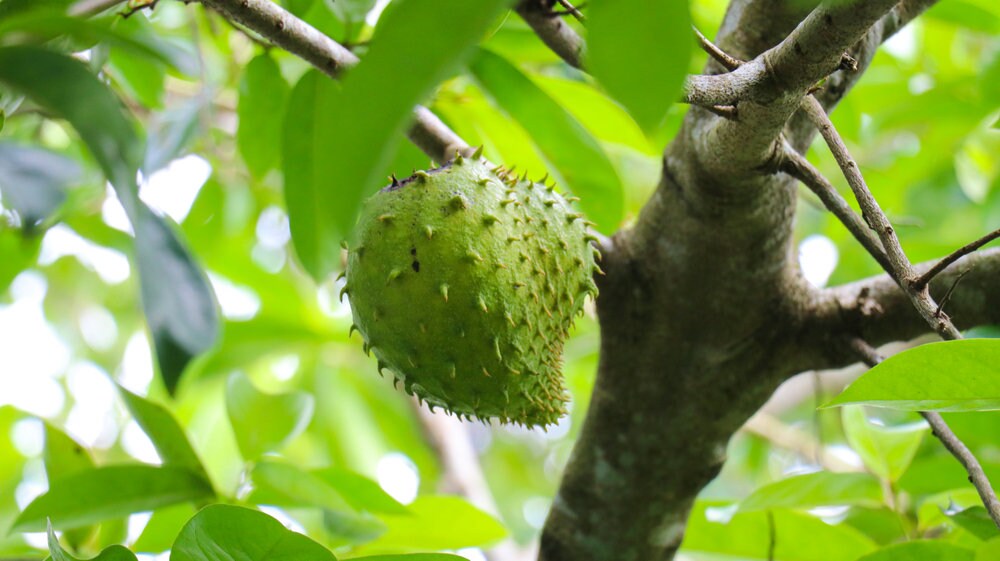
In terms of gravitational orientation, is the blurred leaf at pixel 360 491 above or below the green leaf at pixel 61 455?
above

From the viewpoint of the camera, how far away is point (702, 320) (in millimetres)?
1460

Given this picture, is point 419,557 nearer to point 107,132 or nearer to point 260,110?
point 107,132

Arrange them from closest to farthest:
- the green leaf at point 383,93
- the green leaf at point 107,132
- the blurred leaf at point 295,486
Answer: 1. the green leaf at point 383,93
2. the green leaf at point 107,132
3. the blurred leaf at point 295,486

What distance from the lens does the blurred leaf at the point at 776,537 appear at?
4.98 feet

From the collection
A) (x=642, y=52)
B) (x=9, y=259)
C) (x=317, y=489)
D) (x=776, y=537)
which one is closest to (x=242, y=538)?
(x=317, y=489)

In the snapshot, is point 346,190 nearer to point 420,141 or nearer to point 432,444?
point 420,141

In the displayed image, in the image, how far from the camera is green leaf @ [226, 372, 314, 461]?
5.42 feet

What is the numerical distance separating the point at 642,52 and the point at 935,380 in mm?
612

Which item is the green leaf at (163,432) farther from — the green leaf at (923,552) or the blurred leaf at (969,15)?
the blurred leaf at (969,15)

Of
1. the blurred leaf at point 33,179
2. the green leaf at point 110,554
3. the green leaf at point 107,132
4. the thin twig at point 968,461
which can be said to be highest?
the thin twig at point 968,461

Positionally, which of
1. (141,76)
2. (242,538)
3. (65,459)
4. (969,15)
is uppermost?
(969,15)

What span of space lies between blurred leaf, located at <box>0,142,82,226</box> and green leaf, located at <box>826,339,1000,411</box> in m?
0.93

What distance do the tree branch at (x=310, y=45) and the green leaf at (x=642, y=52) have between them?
0.66 m

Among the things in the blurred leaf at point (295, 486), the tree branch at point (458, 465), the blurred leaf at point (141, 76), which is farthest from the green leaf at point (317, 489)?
the tree branch at point (458, 465)
